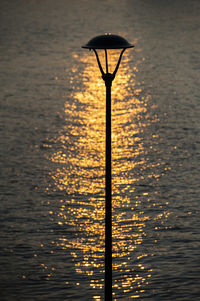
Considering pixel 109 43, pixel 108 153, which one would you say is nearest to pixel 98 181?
pixel 108 153

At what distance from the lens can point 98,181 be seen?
96.9 feet

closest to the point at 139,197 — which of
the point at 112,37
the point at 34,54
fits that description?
the point at 112,37

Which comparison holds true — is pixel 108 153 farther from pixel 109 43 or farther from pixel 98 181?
pixel 98 181

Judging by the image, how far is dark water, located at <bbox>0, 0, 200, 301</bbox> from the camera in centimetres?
2128

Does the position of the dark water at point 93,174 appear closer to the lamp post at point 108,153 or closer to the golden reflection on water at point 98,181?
the golden reflection on water at point 98,181

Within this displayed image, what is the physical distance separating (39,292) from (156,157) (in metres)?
13.7

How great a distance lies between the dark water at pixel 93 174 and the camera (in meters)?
21.3

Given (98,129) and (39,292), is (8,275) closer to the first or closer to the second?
(39,292)

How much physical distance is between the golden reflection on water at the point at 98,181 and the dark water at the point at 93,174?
5 cm

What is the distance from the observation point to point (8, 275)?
21.2 m

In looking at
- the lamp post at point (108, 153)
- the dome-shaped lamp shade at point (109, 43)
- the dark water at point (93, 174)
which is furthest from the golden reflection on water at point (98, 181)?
the dome-shaped lamp shade at point (109, 43)

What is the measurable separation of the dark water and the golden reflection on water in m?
0.05

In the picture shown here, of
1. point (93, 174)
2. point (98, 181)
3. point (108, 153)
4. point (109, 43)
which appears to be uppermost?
point (109, 43)

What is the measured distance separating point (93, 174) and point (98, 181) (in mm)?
949
